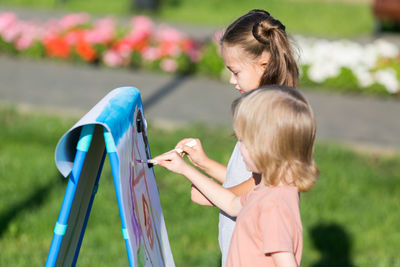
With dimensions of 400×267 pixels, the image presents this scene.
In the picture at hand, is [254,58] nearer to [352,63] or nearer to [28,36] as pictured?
[352,63]

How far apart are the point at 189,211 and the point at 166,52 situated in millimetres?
4808

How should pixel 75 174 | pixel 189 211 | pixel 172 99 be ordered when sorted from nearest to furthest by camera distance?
pixel 75 174, pixel 189 211, pixel 172 99

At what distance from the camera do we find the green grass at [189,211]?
162 inches

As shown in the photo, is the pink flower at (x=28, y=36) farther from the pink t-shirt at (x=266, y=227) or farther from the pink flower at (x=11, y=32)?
the pink t-shirt at (x=266, y=227)

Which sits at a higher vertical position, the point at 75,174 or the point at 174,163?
the point at 75,174

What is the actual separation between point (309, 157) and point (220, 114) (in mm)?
5201

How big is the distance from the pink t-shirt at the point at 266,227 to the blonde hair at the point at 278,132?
0.06 m

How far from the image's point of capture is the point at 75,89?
8039mm

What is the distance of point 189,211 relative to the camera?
4.73 m

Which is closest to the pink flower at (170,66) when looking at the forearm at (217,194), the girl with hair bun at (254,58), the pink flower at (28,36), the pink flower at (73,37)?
the pink flower at (73,37)

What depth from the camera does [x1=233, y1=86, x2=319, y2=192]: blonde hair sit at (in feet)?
6.48

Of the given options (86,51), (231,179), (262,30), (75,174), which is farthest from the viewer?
(86,51)

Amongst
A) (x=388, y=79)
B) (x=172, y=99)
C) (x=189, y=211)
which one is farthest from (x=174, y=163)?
(x=388, y=79)

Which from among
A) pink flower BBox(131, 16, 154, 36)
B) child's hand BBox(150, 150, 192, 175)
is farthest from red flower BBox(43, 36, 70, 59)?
child's hand BBox(150, 150, 192, 175)
